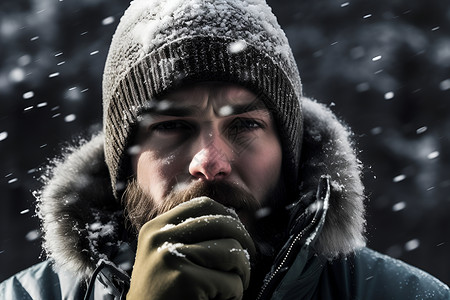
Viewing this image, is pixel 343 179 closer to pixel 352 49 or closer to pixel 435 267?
pixel 352 49

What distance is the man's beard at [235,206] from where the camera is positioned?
1.83 m

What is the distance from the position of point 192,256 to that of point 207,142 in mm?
529

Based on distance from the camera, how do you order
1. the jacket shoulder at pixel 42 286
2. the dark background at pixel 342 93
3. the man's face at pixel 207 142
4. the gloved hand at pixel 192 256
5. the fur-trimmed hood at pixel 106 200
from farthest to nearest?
the dark background at pixel 342 93
the jacket shoulder at pixel 42 286
the fur-trimmed hood at pixel 106 200
the man's face at pixel 207 142
the gloved hand at pixel 192 256

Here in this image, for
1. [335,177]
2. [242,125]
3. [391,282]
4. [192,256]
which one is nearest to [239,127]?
[242,125]

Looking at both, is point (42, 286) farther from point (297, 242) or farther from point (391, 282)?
point (391, 282)

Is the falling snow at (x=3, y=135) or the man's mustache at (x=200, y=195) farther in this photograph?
the falling snow at (x=3, y=135)

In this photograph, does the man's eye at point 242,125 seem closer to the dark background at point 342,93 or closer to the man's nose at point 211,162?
the man's nose at point 211,162

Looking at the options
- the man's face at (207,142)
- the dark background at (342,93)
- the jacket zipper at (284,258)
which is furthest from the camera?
the dark background at (342,93)

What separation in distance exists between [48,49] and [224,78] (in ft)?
15.1

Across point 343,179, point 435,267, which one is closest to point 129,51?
point 343,179

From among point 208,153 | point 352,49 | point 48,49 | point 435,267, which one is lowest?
point 435,267

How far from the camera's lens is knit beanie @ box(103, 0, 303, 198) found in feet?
6.57

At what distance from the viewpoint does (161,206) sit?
6.31 feet

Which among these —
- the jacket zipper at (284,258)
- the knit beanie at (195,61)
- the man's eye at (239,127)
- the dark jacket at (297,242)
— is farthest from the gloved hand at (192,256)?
the knit beanie at (195,61)
